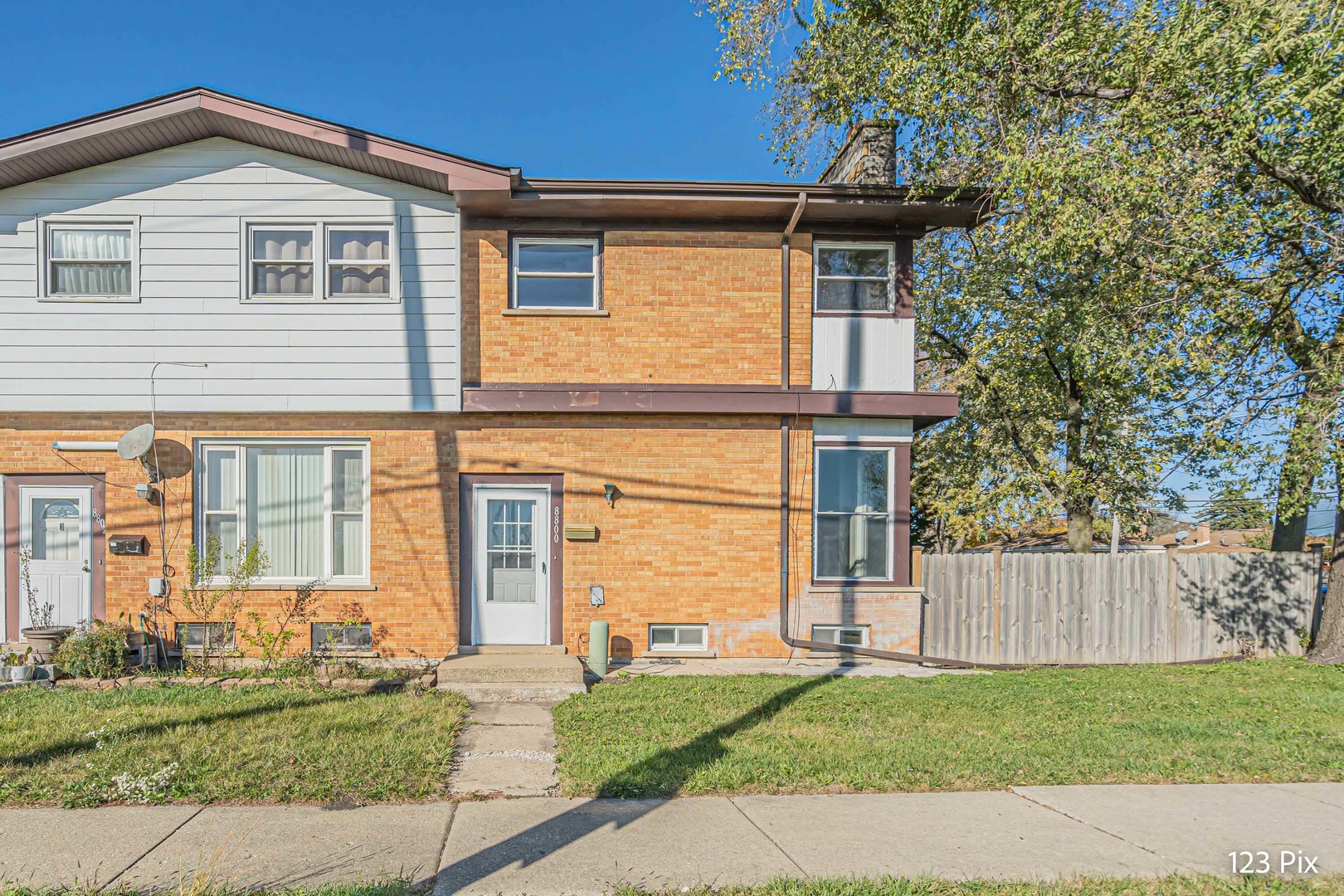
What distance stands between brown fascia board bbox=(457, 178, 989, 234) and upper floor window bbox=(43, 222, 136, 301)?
4120 mm

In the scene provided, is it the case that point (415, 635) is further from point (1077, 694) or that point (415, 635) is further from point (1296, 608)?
point (1296, 608)

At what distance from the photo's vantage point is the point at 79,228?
379 inches

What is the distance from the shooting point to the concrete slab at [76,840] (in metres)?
4.17

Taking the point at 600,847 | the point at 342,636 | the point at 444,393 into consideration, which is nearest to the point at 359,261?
the point at 444,393

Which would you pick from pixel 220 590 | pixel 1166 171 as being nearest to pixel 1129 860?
pixel 1166 171

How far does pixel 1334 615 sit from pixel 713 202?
10065 mm

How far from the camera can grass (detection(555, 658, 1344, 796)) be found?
229 inches

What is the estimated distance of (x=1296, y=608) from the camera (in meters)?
11.3

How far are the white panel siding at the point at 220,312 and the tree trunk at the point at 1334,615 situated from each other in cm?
1192

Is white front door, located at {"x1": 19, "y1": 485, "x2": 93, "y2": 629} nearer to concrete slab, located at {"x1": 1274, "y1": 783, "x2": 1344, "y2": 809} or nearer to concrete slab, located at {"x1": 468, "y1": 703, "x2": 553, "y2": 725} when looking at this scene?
concrete slab, located at {"x1": 468, "y1": 703, "x2": 553, "y2": 725}

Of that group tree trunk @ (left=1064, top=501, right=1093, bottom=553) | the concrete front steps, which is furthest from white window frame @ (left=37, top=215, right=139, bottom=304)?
tree trunk @ (left=1064, top=501, right=1093, bottom=553)

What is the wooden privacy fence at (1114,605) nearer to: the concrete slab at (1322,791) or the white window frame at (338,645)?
the concrete slab at (1322,791)

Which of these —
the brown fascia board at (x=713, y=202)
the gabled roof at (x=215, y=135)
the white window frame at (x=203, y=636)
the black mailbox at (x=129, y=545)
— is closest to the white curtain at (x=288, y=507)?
the white window frame at (x=203, y=636)

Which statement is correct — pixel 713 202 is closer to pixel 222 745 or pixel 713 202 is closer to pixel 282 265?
pixel 282 265
